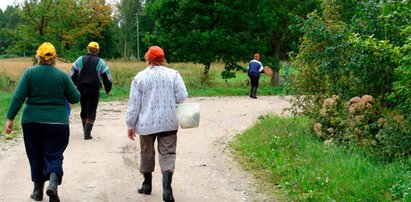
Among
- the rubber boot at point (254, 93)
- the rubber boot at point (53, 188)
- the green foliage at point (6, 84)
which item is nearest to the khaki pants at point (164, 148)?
the rubber boot at point (53, 188)

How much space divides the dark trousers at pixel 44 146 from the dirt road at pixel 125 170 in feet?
1.39

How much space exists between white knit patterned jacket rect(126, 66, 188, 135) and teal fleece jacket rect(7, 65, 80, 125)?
89cm

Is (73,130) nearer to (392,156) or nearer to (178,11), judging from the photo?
(392,156)

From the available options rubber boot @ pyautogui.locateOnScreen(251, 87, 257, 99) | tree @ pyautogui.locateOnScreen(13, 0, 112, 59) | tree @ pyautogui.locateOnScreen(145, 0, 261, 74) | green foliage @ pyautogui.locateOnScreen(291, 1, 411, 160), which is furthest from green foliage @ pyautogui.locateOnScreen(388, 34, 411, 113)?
tree @ pyautogui.locateOnScreen(13, 0, 112, 59)

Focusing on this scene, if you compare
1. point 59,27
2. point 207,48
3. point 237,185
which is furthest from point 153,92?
point 59,27

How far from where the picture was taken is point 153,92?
21.2 ft

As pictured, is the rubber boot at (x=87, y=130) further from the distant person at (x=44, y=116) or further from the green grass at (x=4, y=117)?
the distant person at (x=44, y=116)

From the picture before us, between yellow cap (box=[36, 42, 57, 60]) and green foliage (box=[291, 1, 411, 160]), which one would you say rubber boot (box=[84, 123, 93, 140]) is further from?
yellow cap (box=[36, 42, 57, 60])

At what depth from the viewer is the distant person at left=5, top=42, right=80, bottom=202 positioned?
20.3ft

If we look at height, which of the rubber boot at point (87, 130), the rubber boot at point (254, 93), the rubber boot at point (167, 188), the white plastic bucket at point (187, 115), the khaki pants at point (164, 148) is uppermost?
the white plastic bucket at point (187, 115)

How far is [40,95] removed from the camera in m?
6.20

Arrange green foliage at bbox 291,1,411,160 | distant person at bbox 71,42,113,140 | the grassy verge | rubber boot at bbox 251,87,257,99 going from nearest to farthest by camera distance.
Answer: the grassy verge < green foliage at bbox 291,1,411,160 < distant person at bbox 71,42,113,140 < rubber boot at bbox 251,87,257,99

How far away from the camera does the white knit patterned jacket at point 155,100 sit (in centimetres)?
645

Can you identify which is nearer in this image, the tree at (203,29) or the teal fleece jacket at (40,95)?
the teal fleece jacket at (40,95)
